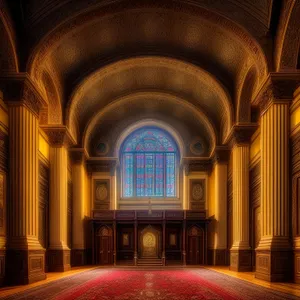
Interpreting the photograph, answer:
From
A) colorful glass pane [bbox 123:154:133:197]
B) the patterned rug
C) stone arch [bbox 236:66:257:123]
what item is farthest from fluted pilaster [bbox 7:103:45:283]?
colorful glass pane [bbox 123:154:133:197]

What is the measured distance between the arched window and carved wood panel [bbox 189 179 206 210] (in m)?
1.23

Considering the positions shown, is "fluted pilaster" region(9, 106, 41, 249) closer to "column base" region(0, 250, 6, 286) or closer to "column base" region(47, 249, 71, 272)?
"column base" region(0, 250, 6, 286)

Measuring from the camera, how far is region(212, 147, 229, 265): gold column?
25531mm

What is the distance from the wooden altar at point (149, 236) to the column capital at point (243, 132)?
6.72 m

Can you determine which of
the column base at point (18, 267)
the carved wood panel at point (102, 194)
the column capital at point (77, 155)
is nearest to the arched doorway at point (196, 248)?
the carved wood panel at point (102, 194)

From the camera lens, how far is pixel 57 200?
2098 cm

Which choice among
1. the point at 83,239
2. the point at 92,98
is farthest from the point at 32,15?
the point at 83,239

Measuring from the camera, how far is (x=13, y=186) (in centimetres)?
1488

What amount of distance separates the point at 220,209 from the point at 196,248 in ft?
9.44

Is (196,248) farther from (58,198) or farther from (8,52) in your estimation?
(8,52)

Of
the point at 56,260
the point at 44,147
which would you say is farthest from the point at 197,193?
the point at 44,147

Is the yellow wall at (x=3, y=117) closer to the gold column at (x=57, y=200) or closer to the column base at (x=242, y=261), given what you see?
the gold column at (x=57, y=200)

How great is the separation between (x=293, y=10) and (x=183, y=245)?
15.8 meters

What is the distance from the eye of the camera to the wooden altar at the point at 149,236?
27.0 m
